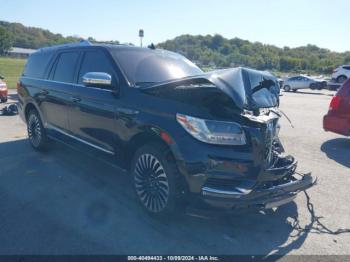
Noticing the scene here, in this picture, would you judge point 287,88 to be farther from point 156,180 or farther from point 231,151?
point 231,151

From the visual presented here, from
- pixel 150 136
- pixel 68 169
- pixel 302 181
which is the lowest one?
pixel 68 169

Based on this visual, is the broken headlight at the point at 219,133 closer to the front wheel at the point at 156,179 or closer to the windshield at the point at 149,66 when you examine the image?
Result: the front wheel at the point at 156,179

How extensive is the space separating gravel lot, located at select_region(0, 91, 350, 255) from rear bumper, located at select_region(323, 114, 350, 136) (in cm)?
166

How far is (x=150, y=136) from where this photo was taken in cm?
375

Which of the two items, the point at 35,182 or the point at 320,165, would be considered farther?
the point at 320,165

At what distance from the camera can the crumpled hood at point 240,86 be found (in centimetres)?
340

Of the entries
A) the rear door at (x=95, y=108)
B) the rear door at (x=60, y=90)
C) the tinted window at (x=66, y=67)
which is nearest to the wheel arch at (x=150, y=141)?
the rear door at (x=95, y=108)

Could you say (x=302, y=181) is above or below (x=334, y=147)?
above

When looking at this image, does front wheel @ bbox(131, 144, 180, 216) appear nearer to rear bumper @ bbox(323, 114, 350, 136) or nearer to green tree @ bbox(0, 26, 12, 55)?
rear bumper @ bbox(323, 114, 350, 136)

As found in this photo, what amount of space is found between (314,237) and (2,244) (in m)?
3.21

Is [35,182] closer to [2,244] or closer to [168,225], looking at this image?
[2,244]

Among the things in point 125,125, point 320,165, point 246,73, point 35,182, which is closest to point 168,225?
point 125,125

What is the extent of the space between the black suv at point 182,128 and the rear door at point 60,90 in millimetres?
108

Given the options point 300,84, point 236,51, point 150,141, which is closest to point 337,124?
point 150,141
